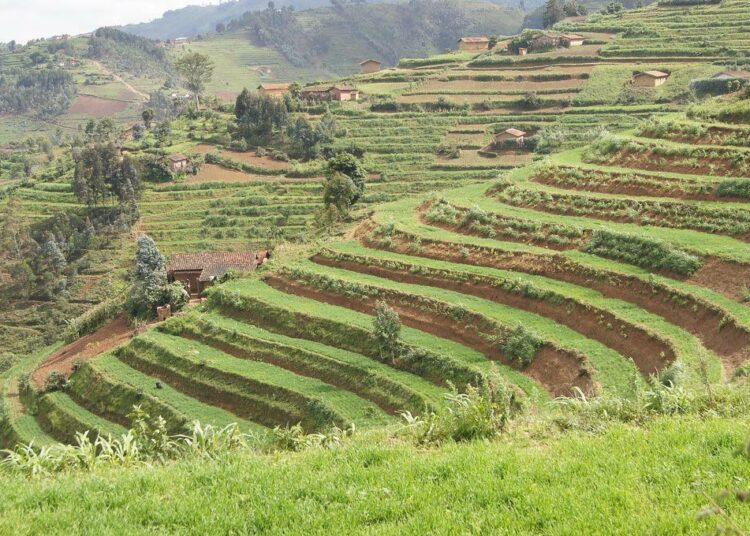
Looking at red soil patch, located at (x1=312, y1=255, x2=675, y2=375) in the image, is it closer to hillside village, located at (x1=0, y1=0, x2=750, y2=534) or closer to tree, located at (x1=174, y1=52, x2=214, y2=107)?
hillside village, located at (x1=0, y1=0, x2=750, y2=534)

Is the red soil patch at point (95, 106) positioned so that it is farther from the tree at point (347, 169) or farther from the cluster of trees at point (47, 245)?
the tree at point (347, 169)

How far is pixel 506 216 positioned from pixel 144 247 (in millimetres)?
22352

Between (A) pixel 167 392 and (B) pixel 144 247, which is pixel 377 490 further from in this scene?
(B) pixel 144 247

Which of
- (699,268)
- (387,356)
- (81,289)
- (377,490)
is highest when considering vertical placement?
(377,490)

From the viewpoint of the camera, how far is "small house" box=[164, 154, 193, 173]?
69125 millimetres

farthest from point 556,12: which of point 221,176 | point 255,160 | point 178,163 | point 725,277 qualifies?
point 725,277


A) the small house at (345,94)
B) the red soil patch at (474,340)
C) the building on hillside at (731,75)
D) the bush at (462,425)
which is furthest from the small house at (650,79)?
the bush at (462,425)

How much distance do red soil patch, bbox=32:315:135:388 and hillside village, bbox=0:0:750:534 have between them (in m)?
0.24

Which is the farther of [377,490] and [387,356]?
[387,356]

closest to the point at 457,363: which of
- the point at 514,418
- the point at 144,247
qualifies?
the point at 514,418

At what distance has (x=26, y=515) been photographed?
7176mm

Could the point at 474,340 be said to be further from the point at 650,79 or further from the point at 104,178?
the point at 650,79

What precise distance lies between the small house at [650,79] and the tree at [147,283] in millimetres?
50963

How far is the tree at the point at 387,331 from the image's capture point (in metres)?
26.7
